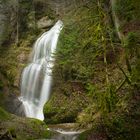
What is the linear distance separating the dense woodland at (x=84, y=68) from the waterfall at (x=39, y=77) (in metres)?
0.68

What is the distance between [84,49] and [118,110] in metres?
4.35

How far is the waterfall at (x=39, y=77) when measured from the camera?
75.0ft

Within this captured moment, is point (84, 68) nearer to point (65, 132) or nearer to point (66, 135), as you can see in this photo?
point (65, 132)

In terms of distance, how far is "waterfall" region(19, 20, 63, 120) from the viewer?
22.9m

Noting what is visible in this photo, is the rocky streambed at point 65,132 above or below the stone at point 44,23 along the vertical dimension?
below

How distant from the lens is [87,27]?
1520 cm

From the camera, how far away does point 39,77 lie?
2484 cm

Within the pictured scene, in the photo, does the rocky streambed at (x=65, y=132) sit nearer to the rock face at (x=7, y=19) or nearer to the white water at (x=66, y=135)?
the white water at (x=66, y=135)

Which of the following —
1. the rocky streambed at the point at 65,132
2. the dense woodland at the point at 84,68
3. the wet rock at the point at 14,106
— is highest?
the dense woodland at the point at 84,68

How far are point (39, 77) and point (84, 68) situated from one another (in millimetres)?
6165

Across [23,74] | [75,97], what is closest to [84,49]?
[75,97]

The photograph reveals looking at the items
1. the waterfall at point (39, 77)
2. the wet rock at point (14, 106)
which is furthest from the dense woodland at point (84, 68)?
the waterfall at point (39, 77)

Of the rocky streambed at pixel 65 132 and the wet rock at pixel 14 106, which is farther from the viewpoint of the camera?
the wet rock at pixel 14 106

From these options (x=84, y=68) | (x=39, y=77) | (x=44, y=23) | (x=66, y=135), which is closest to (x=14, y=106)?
(x=39, y=77)
